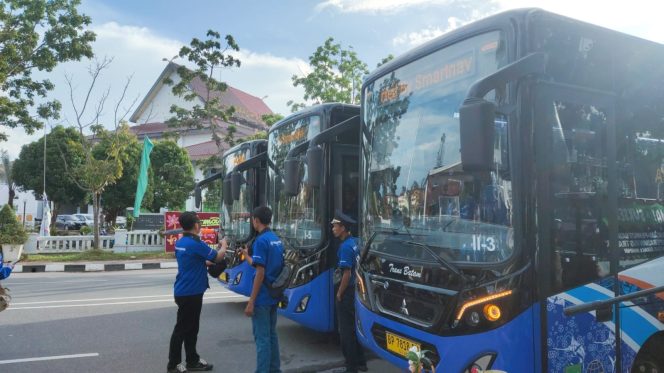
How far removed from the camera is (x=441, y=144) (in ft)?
12.8

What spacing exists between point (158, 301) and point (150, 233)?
1100 cm

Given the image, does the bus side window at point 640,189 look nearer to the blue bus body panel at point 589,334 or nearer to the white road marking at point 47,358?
the blue bus body panel at point 589,334

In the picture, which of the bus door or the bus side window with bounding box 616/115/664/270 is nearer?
the bus door

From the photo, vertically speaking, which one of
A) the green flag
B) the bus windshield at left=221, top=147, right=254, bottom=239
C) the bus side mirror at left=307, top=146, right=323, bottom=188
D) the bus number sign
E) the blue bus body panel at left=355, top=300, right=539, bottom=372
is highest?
the green flag

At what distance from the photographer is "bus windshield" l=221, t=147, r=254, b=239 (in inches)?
352

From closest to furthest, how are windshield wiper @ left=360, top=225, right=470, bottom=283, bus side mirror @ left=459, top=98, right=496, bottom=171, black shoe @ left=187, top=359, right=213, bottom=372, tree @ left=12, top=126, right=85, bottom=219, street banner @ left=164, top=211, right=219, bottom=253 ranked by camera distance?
bus side mirror @ left=459, top=98, right=496, bottom=171, windshield wiper @ left=360, top=225, right=470, bottom=283, black shoe @ left=187, top=359, right=213, bottom=372, street banner @ left=164, top=211, right=219, bottom=253, tree @ left=12, top=126, right=85, bottom=219

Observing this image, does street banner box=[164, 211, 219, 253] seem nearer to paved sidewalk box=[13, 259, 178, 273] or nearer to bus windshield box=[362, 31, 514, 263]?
paved sidewalk box=[13, 259, 178, 273]

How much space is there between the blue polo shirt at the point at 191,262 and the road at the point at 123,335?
3.33 ft

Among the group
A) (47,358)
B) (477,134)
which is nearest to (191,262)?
(47,358)

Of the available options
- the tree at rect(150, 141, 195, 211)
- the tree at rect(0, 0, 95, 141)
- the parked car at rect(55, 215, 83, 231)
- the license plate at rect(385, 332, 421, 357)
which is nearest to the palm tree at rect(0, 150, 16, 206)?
the parked car at rect(55, 215, 83, 231)

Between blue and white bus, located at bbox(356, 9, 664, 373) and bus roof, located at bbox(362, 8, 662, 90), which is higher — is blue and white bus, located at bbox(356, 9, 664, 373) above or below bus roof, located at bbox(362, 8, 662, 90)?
below

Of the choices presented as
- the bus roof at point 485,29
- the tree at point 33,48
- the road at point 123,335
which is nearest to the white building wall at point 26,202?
the tree at point 33,48

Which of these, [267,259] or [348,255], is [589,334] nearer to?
[348,255]

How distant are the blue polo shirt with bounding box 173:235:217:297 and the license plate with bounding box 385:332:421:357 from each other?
2090 mm
